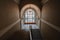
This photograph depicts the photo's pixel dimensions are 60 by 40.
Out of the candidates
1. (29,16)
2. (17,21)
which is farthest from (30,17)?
(17,21)

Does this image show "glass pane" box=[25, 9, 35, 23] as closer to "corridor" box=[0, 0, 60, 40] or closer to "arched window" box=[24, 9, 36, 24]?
"arched window" box=[24, 9, 36, 24]

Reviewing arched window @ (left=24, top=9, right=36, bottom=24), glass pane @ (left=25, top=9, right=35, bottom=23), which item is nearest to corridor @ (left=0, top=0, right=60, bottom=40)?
arched window @ (left=24, top=9, right=36, bottom=24)

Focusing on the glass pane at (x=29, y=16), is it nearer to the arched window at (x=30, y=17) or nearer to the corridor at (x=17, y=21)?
the arched window at (x=30, y=17)

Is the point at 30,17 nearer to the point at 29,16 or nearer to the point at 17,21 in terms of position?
the point at 29,16

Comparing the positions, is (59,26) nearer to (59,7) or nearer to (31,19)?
(59,7)

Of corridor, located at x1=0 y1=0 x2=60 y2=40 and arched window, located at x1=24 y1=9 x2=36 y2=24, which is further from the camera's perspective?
arched window, located at x1=24 y1=9 x2=36 y2=24

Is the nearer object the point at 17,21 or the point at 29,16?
the point at 17,21

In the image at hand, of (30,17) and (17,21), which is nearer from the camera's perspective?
(17,21)

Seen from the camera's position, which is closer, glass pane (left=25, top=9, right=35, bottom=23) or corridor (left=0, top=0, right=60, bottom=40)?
corridor (left=0, top=0, right=60, bottom=40)

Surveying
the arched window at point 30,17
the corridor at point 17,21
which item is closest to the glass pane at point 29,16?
the arched window at point 30,17

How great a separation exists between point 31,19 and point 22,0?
457cm

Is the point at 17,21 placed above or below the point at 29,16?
below

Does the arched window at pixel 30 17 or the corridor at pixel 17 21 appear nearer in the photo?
the corridor at pixel 17 21

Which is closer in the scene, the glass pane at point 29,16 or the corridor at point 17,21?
the corridor at point 17,21
